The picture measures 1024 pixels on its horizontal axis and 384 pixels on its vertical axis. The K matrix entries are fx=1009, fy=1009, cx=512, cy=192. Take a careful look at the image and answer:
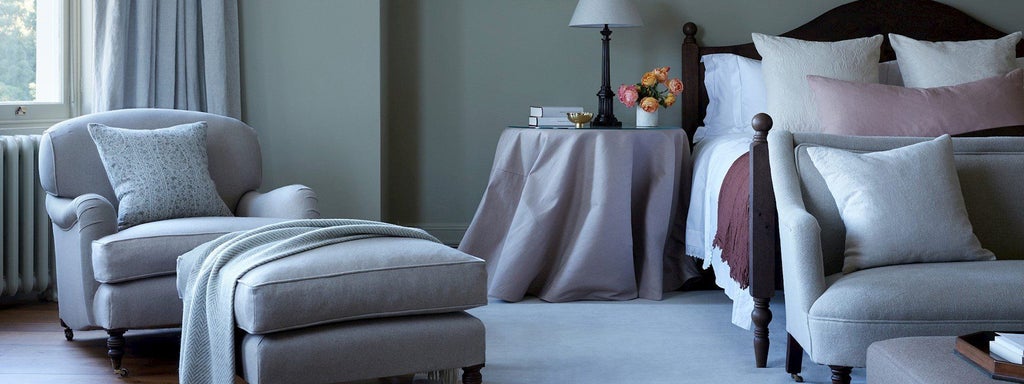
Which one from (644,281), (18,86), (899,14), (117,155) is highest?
(899,14)

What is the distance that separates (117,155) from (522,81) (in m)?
2.05

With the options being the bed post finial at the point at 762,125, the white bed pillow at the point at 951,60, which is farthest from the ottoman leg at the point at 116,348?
the white bed pillow at the point at 951,60

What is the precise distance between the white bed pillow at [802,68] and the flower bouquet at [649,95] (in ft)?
1.24

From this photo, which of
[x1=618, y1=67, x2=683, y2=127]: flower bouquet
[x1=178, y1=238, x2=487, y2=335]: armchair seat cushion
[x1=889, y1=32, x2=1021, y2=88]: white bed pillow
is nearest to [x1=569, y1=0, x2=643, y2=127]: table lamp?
[x1=618, y1=67, x2=683, y2=127]: flower bouquet

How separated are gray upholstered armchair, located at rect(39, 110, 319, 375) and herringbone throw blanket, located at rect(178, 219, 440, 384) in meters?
0.31

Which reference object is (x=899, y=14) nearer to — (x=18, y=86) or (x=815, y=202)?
(x=815, y=202)

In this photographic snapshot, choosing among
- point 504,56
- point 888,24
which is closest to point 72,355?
point 504,56

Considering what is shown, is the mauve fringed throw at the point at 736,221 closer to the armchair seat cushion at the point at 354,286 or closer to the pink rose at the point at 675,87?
the pink rose at the point at 675,87

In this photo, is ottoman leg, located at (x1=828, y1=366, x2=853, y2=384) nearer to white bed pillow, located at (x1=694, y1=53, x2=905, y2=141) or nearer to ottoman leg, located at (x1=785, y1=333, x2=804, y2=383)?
ottoman leg, located at (x1=785, y1=333, x2=804, y2=383)

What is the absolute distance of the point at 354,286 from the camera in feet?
7.51

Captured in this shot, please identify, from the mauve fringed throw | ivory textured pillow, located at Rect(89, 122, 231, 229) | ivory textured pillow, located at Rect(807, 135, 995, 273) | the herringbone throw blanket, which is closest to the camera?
the herringbone throw blanket

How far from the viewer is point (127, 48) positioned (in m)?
3.97

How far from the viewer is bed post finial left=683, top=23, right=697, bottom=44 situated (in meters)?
4.58

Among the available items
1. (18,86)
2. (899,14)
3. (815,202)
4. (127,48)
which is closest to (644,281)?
(815,202)
